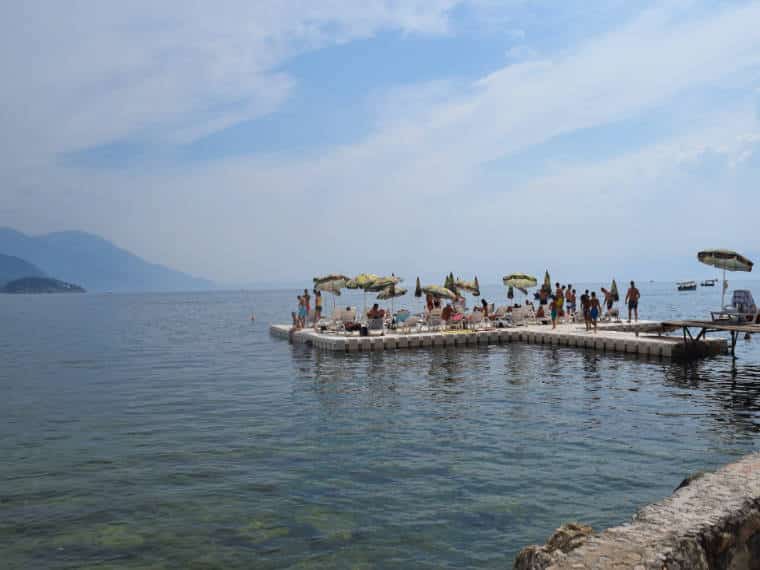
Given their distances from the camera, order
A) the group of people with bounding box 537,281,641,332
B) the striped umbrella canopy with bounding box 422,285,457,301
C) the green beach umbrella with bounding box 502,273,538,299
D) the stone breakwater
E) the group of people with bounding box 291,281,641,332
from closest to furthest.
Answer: the stone breakwater
the striped umbrella canopy with bounding box 422,285,457,301
the group of people with bounding box 537,281,641,332
the group of people with bounding box 291,281,641,332
the green beach umbrella with bounding box 502,273,538,299

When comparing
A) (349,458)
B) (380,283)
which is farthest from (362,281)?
(349,458)

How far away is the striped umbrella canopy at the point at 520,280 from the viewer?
3536 centimetres

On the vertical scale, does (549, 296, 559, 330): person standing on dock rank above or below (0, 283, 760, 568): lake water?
above

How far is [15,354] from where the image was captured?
3434 cm

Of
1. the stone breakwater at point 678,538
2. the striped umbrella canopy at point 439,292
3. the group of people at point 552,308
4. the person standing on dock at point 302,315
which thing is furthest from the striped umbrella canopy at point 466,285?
the stone breakwater at point 678,538

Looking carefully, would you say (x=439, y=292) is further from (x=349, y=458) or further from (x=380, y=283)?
(x=349, y=458)

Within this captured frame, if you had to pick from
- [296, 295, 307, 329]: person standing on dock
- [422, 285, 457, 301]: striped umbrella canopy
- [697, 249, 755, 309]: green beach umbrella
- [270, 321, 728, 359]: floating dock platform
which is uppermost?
[697, 249, 755, 309]: green beach umbrella

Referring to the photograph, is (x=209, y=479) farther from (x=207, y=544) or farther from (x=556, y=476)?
(x=556, y=476)

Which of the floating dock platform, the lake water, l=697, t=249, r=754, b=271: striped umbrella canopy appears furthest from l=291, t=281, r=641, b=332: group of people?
the lake water

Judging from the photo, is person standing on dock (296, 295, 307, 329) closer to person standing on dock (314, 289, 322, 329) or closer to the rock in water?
person standing on dock (314, 289, 322, 329)

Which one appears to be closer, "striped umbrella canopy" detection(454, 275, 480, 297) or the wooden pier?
the wooden pier

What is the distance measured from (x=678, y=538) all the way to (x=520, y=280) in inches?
1235

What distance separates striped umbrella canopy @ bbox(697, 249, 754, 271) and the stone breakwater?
2257cm

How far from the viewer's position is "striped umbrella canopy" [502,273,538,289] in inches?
1392
